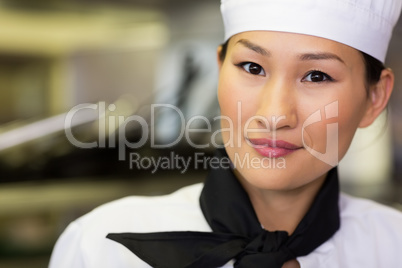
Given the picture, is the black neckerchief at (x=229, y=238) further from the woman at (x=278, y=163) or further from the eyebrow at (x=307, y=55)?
the eyebrow at (x=307, y=55)

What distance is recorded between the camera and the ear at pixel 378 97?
3.47ft

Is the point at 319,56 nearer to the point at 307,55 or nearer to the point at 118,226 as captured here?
the point at 307,55

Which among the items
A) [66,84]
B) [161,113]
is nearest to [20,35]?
[66,84]

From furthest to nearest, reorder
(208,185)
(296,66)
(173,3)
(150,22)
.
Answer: (150,22) → (173,3) → (208,185) → (296,66)

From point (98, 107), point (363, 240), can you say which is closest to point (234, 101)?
point (363, 240)

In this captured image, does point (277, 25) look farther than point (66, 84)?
No

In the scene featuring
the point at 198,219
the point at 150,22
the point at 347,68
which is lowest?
the point at 150,22

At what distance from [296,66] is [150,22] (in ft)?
16.7

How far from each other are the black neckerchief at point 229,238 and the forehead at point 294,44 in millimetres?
267

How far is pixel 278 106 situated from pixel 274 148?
78mm

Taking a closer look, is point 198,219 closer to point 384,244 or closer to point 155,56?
point 384,244

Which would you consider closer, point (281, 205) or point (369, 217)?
point (281, 205)

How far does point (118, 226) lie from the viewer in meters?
1.07

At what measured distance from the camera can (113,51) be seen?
6180mm
